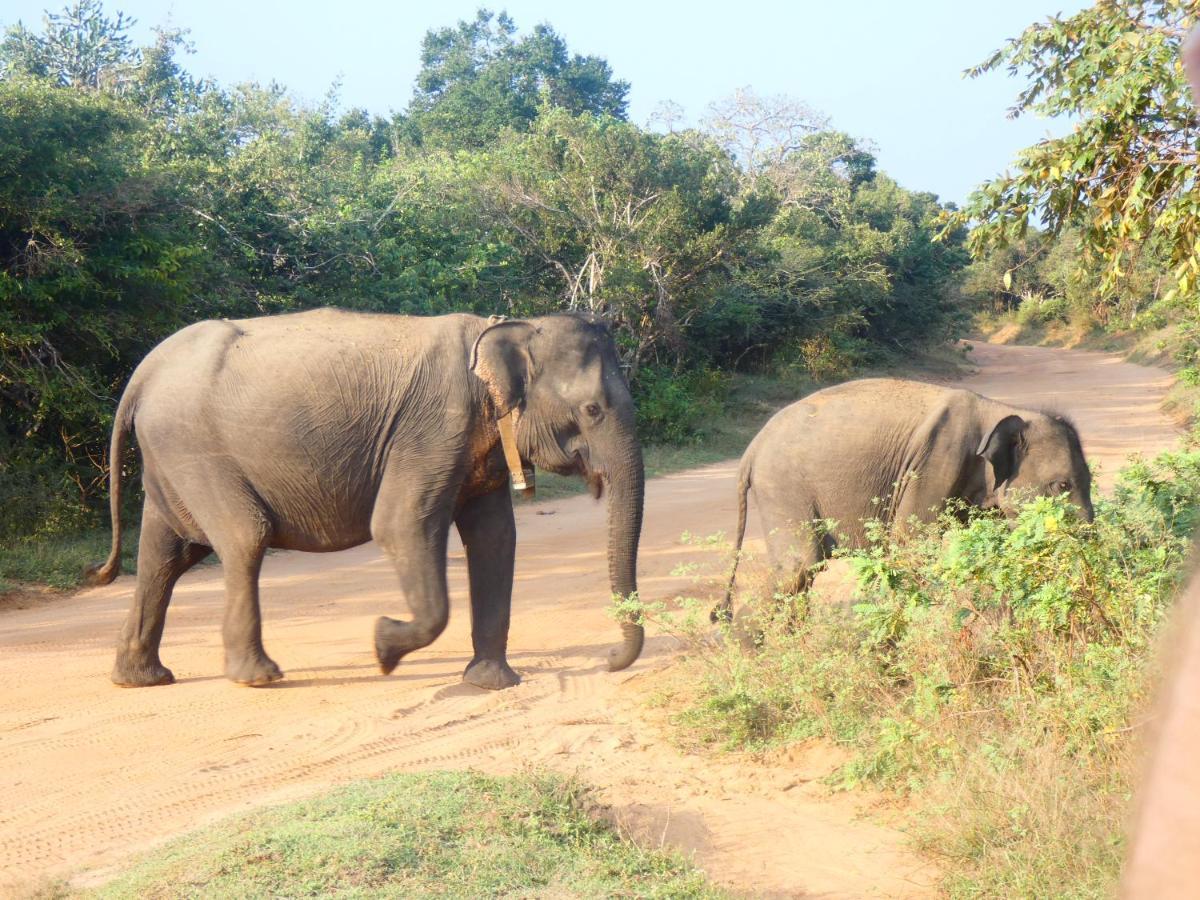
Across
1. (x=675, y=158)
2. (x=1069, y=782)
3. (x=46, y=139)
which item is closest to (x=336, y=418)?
(x=1069, y=782)

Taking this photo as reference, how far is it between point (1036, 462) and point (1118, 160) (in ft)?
6.15

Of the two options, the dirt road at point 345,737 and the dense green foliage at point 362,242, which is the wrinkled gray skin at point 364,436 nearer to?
the dirt road at point 345,737

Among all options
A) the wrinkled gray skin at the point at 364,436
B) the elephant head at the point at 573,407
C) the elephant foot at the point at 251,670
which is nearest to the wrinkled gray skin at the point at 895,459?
the elephant head at the point at 573,407

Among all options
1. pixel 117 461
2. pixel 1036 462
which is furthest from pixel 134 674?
pixel 1036 462

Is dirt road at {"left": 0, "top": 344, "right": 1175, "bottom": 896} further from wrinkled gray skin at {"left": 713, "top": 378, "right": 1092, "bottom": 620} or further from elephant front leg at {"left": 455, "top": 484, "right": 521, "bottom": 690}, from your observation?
wrinkled gray skin at {"left": 713, "top": 378, "right": 1092, "bottom": 620}

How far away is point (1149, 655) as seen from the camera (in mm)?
4551

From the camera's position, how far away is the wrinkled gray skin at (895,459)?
7449 millimetres

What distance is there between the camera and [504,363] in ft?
21.7

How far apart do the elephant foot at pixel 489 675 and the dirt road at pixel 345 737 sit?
80 millimetres

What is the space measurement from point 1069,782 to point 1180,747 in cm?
370

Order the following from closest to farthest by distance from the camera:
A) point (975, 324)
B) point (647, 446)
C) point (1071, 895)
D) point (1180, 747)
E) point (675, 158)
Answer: point (1180, 747) < point (1071, 895) < point (647, 446) < point (675, 158) < point (975, 324)

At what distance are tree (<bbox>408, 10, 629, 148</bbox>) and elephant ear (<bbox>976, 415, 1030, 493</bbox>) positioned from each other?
1269 inches

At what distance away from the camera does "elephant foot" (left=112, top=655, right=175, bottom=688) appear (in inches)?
268

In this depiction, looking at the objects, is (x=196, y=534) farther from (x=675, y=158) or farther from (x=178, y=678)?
(x=675, y=158)
